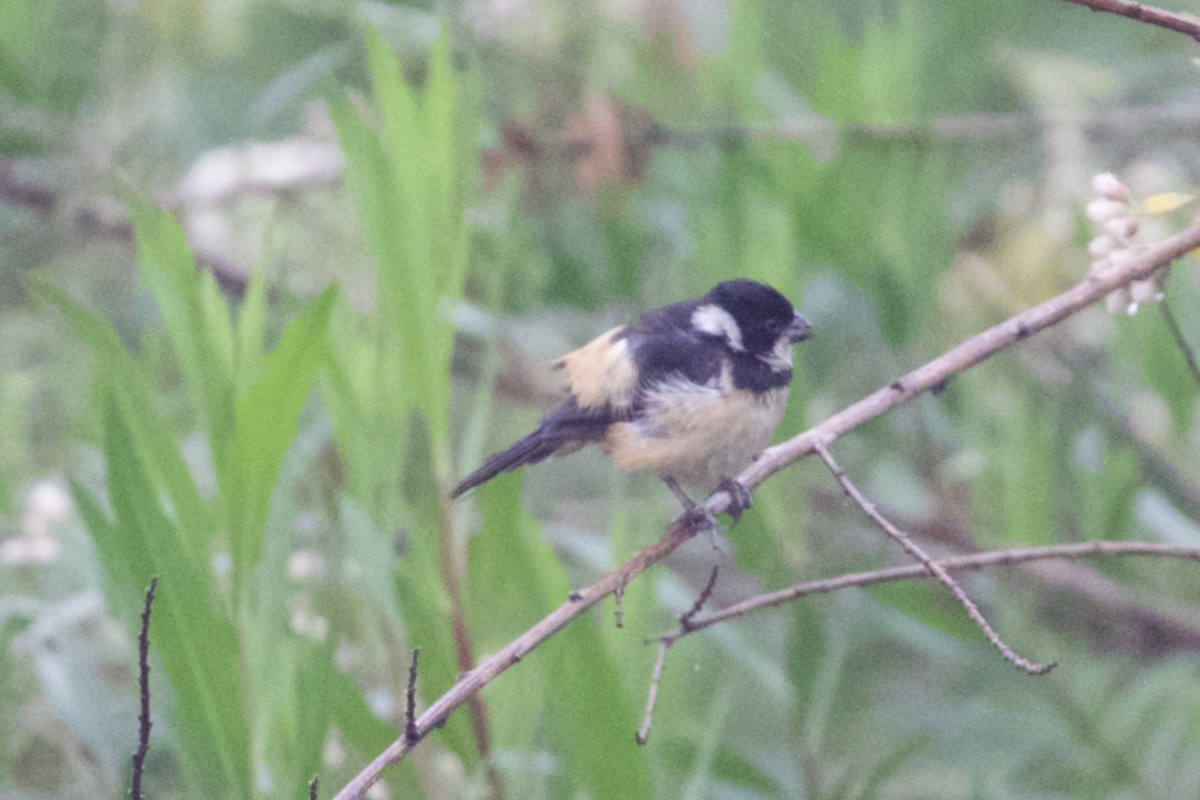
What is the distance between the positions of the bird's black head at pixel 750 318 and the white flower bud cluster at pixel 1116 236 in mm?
177

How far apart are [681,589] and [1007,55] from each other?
84 cm

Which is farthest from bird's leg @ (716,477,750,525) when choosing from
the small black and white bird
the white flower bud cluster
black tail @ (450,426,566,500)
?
the white flower bud cluster

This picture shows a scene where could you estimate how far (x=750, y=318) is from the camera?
77cm

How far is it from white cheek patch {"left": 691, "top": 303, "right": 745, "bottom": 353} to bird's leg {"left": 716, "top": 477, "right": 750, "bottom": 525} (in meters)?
0.09

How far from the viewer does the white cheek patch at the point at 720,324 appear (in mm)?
789

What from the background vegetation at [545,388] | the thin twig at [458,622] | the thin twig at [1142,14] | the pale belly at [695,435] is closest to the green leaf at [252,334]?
the background vegetation at [545,388]

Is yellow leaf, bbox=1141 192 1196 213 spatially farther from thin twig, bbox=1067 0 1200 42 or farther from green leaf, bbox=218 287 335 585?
green leaf, bbox=218 287 335 585

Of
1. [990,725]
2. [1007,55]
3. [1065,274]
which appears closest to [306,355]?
[990,725]

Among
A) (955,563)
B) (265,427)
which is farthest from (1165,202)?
(265,427)

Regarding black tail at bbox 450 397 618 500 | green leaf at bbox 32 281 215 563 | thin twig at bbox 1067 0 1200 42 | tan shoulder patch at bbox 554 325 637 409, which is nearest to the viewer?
thin twig at bbox 1067 0 1200 42

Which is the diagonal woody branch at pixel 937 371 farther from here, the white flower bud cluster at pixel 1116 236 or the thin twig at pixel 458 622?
the thin twig at pixel 458 622

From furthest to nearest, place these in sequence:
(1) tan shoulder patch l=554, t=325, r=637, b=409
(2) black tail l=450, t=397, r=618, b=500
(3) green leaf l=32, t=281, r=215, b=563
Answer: (1) tan shoulder patch l=554, t=325, r=637, b=409
(2) black tail l=450, t=397, r=618, b=500
(3) green leaf l=32, t=281, r=215, b=563

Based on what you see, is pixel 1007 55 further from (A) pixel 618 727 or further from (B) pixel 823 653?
(A) pixel 618 727

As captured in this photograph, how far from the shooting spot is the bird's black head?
2.46 ft
